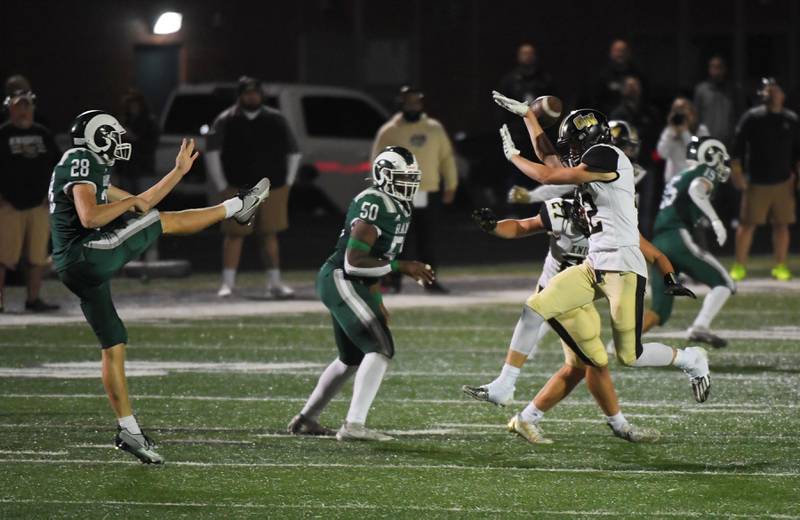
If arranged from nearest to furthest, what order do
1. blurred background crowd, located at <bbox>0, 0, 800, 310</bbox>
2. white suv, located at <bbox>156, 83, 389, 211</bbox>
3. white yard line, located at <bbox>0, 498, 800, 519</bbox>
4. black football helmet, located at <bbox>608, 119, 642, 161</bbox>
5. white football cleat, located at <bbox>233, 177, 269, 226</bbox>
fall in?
white yard line, located at <bbox>0, 498, 800, 519</bbox>, white football cleat, located at <bbox>233, 177, 269, 226</bbox>, black football helmet, located at <bbox>608, 119, 642, 161</bbox>, blurred background crowd, located at <bbox>0, 0, 800, 310</bbox>, white suv, located at <bbox>156, 83, 389, 211</bbox>

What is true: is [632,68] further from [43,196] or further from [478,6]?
[478,6]

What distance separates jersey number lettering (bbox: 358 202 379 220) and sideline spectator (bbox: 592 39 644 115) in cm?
1006

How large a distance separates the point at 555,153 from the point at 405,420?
1531mm

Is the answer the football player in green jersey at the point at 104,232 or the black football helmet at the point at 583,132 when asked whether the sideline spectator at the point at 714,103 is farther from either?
the football player in green jersey at the point at 104,232

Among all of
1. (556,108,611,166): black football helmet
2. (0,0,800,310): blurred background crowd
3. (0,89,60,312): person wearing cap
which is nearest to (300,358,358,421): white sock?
(556,108,611,166): black football helmet

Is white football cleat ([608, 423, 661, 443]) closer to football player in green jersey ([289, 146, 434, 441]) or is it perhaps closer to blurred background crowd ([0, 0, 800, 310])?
football player in green jersey ([289, 146, 434, 441])

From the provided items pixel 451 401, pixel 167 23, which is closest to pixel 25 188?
pixel 167 23

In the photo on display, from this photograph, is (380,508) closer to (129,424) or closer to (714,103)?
(129,424)

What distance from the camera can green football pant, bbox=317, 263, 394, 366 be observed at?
8.55m

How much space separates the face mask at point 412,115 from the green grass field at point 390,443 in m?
2.97

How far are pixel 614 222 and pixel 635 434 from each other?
38.9 inches

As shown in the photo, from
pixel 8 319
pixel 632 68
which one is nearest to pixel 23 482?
pixel 8 319

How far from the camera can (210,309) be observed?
14.5m

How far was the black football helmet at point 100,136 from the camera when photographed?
798cm
